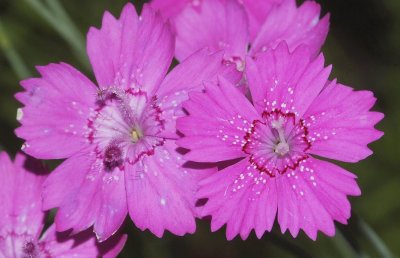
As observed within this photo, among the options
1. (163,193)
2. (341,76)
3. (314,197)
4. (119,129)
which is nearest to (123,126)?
(119,129)

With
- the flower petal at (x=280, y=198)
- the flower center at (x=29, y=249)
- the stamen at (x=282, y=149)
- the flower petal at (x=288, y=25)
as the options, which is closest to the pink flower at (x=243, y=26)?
the flower petal at (x=288, y=25)

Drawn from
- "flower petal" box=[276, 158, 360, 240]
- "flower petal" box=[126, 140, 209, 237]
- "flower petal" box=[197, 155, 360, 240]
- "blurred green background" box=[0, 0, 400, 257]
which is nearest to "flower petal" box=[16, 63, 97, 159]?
"flower petal" box=[126, 140, 209, 237]

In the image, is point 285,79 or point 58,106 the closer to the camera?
point 285,79

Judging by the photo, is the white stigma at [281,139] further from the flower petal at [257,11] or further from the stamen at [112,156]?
the flower petal at [257,11]

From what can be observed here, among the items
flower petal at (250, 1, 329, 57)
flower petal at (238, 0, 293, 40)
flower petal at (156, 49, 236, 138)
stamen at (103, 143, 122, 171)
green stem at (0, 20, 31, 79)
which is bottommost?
stamen at (103, 143, 122, 171)

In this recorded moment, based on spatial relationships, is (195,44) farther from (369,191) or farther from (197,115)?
(369,191)

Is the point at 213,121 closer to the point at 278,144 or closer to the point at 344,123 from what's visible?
the point at 278,144

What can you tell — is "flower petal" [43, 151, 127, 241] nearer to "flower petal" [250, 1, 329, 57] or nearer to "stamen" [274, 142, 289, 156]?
"stamen" [274, 142, 289, 156]

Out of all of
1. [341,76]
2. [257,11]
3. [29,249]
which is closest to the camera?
[29,249]
